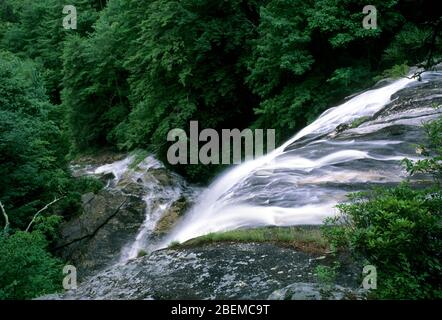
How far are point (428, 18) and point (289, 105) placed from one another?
9280 millimetres

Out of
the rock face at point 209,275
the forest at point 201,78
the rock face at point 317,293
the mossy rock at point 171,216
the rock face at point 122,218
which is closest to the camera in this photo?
the rock face at point 317,293

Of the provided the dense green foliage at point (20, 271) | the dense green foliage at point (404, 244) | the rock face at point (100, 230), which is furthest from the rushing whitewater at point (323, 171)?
the dense green foliage at point (20, 271)

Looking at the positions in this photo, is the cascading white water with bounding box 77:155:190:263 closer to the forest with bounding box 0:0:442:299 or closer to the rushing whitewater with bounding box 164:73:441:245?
the forest with bounding box 0:0:442:299

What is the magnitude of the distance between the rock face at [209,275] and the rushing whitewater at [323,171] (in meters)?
1.39

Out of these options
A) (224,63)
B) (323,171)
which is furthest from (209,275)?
(224,63)

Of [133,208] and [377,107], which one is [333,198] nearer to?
[377,107]

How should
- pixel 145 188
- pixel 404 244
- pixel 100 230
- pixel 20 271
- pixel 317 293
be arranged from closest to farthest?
pixel 317 293 → pixel 404 244 → pixel 20 271 → pixel 100 230 → pixel 145 188

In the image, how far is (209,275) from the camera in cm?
538

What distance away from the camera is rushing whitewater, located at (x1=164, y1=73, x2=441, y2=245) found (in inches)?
296

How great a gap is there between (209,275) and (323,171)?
426 cm

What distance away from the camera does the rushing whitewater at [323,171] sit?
753 cm

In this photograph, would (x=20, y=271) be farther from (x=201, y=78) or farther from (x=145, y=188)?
(x=201, y=78)

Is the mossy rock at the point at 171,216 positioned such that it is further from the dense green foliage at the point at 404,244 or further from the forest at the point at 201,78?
the dense green foliage at the point at 404,244

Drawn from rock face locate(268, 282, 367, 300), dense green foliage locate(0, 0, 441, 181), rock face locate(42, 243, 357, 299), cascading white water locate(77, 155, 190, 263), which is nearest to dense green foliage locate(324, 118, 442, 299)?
rock face locate(268, 282, 367, 300)
